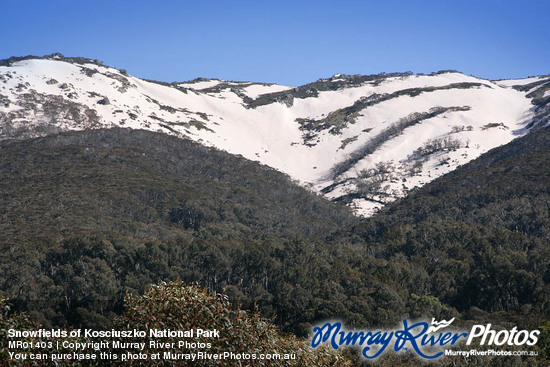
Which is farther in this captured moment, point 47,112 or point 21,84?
point 21,84

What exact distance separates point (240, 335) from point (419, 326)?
44710 millimetres

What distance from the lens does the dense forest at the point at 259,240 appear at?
220 feet

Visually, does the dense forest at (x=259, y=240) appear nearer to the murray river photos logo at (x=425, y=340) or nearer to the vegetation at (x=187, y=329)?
the murray river photos logo at (x=425, y=340)

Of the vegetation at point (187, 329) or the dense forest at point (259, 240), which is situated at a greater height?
the vegetation at point (187, 329)

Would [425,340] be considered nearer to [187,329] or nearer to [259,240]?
[187,329]

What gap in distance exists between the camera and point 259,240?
97.4 metres

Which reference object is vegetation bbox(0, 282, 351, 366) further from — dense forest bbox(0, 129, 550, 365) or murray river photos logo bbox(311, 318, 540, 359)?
murray river photos logo bbox(311, 318, 540, 359)

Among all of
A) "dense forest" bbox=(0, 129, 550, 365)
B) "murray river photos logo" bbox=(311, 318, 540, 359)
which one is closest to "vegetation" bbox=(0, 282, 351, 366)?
"dense forest" bbox=(0, 129, 550, 365)

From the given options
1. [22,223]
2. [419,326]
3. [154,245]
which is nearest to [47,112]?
[22,223]

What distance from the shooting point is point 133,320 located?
70.2ft

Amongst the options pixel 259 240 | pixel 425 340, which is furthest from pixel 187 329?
pixel 259 240

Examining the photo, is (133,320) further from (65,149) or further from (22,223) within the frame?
(65,149)

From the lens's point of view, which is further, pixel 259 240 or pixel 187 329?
pixel 259 240

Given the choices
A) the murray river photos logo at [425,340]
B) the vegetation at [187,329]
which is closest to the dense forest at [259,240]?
the murray river photos logo at [425,340]
